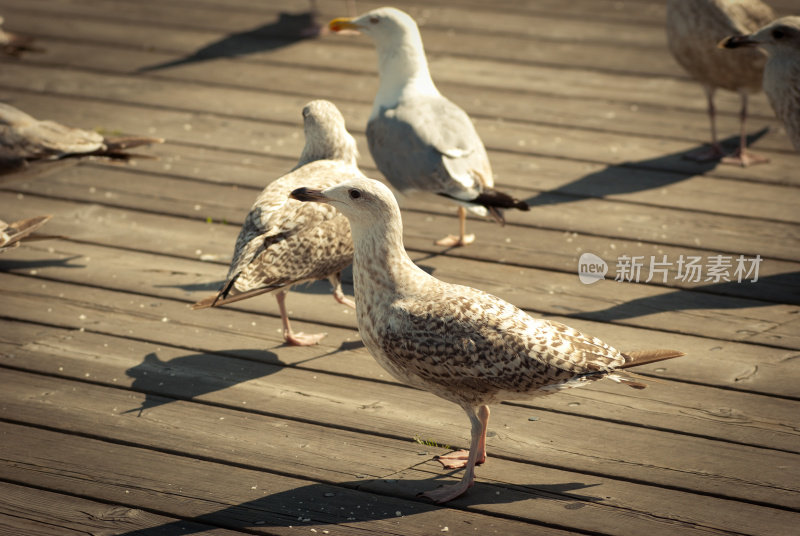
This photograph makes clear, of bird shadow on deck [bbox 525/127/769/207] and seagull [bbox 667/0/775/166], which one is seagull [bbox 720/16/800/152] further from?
bird shadow on deck [bbox 525/127/769/207]

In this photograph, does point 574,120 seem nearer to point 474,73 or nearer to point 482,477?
point 474,73

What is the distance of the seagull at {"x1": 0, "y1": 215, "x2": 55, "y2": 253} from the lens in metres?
4.39

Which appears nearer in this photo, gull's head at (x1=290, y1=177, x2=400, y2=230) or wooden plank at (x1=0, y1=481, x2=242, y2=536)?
wooden plank at (x1=0, y1=481, x2=242, y2=536)

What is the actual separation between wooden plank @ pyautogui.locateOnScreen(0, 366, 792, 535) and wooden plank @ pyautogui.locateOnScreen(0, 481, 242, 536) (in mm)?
146

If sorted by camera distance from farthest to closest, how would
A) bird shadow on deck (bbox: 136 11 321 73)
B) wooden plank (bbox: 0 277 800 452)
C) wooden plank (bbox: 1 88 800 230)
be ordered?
bird shadow on deck (bbox: 136 11 321 73) → wooden plank (bbox: 1 88 800 230) → wooden plank (bbox: 0 277 800 452)

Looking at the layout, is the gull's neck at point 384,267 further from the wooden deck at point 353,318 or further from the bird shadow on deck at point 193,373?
the bird shadow on deck at point 193,373

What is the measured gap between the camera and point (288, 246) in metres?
3.90

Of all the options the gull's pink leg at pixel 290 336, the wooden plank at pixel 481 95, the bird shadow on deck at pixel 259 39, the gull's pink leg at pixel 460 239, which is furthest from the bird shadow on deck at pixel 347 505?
the bird shadow on deck at pixel 259 39

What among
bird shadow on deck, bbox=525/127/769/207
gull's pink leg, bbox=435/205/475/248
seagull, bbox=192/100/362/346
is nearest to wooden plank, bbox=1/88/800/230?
bird shadow on deck, bbox=525/127/769/207

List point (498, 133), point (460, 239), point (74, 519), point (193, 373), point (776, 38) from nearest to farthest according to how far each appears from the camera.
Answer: point (74, 519) → point (193, 373) → point (460, 239) → point (776, 38) → point (498, 133)

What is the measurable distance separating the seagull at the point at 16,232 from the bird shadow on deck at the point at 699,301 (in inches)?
94.5

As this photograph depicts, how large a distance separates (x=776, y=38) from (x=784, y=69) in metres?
0.18

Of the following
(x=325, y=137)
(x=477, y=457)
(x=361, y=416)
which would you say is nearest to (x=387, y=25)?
(x=325, y=137)

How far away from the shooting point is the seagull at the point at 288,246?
380 cm
